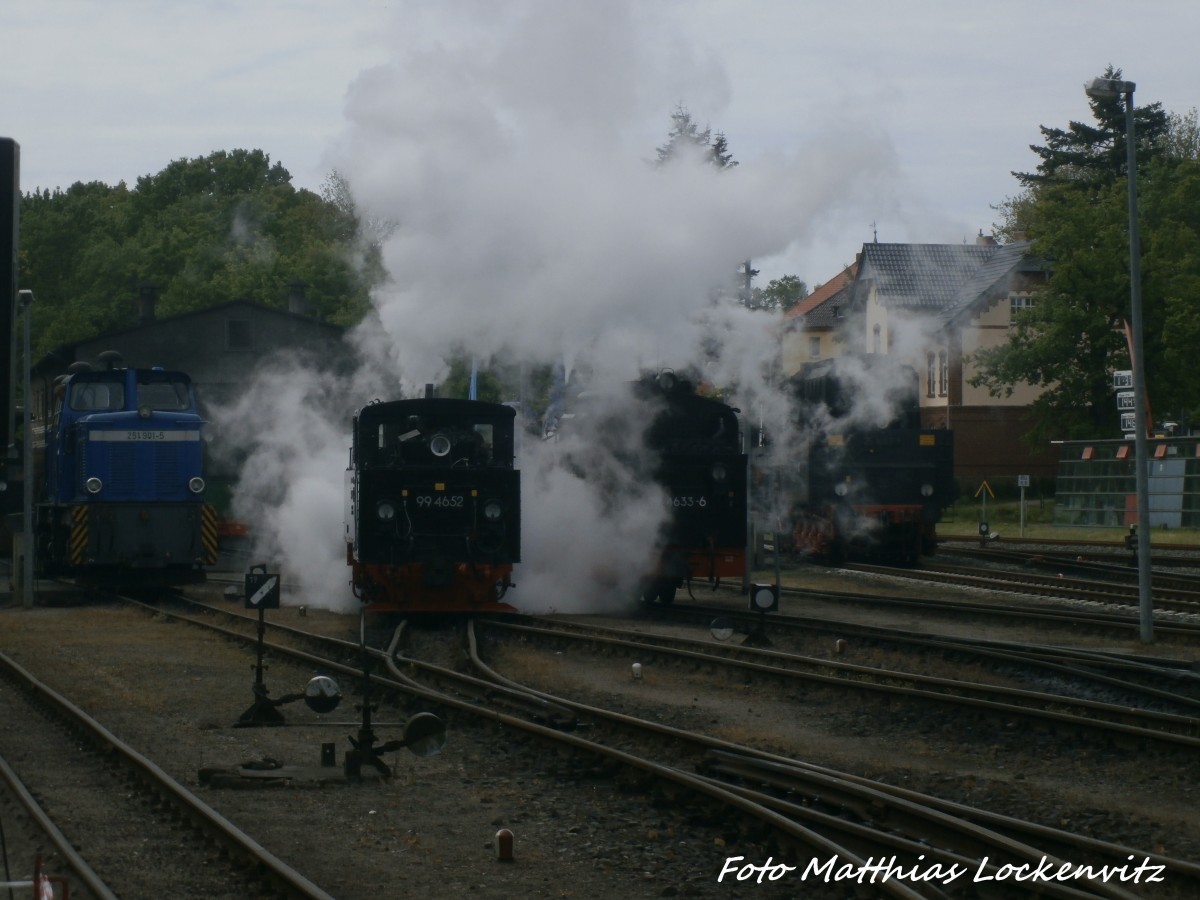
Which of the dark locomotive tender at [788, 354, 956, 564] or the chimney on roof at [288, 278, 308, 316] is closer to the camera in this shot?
the dark locomotive tender at [788, 354, 956, 564]

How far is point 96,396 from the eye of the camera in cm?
2678

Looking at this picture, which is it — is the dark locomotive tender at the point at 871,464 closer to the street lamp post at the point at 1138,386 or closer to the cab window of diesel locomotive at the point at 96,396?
the street lamp post at the point at 1138,386

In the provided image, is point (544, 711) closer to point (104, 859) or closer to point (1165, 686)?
point (104, 859)

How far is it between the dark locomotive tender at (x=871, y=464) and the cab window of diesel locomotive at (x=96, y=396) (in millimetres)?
13721

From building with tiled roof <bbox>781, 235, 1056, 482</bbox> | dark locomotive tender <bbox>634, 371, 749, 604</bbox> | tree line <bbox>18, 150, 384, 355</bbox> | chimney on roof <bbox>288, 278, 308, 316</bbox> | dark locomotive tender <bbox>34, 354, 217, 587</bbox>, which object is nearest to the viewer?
dark locomotive tender <bbox>634, 371, 749, 604</bbox>

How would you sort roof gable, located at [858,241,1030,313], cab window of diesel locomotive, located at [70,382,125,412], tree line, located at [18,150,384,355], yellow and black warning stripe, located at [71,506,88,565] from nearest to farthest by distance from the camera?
yellow and black warning stripe, located at [71,506,88,565], cab window of diesel locomotive, located at [70,382,125,412], roof gable, located at [858,241,1030,313], tree line, located at [18,150,384,355]

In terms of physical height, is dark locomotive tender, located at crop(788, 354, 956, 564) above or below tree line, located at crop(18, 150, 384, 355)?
below

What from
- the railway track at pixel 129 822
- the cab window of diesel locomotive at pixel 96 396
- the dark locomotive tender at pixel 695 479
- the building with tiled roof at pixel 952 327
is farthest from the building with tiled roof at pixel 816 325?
the railway track at pixel 129 822

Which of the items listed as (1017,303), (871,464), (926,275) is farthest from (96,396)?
(1017,303)

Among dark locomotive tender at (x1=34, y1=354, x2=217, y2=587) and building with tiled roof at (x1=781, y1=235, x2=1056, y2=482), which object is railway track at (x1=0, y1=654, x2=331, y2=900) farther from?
building with tiled roof at (x1=781, y1=235, x2=1056, y2=482)

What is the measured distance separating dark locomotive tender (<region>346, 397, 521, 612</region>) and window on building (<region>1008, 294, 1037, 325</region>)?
34.2 metres

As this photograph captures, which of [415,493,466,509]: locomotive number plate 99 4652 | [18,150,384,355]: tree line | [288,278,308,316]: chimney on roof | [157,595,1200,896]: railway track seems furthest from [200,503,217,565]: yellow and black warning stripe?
[18,150,384,355]: tree line

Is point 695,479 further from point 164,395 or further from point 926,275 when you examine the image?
point 926,275

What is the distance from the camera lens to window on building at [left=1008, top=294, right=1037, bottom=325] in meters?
51.0
